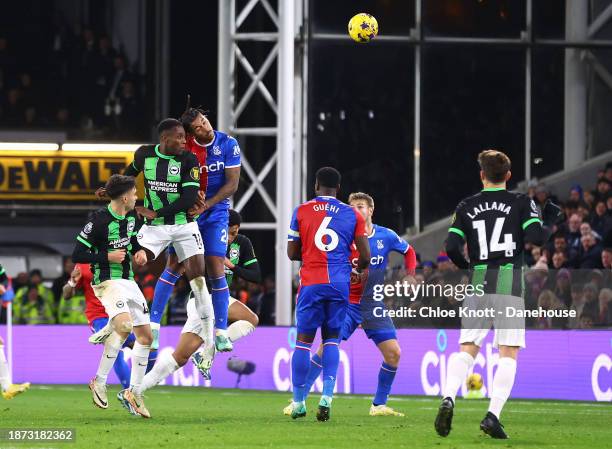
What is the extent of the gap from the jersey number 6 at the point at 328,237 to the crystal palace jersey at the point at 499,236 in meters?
1.51

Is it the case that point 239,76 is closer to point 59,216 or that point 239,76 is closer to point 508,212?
point 59,216

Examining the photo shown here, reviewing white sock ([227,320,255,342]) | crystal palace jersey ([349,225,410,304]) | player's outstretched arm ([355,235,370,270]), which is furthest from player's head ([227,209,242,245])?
player's outstretched arm ([355,235,370,270])

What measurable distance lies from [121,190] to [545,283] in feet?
22.4

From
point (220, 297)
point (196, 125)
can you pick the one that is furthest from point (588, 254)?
point (196, 125)

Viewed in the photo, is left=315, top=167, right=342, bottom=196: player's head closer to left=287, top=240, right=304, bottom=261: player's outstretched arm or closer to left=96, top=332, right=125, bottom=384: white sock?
left=287, top=240, right=304, bottom=261: player's outstretched arm

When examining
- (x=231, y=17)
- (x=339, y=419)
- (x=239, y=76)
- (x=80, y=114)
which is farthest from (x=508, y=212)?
(x=80, y=114)

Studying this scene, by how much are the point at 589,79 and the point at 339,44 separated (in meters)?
4.73

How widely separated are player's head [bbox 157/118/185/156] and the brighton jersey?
0.39 m

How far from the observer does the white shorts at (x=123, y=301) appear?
38.4ft

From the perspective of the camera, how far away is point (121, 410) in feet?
41.0

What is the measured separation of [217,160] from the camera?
11570 mm

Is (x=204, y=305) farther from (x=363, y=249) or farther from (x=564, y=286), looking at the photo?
(x=564, y=286)

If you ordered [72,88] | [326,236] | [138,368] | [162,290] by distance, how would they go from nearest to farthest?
1. [326,236]
2. [138,368]
3. [162,290]
4. [72,88]

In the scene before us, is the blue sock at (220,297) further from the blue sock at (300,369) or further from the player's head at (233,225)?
the player's head at (233,225)
